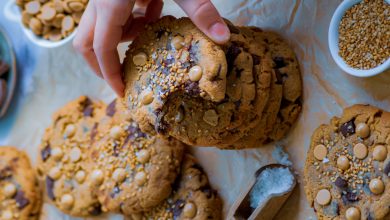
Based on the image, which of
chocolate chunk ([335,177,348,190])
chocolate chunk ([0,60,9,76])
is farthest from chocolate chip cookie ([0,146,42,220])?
chocolate chunk ([335,177,348,190])

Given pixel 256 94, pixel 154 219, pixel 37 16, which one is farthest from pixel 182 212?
pixel 37 16

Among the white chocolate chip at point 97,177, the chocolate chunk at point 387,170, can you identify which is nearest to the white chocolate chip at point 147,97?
the white chocolate chip at point 97,177

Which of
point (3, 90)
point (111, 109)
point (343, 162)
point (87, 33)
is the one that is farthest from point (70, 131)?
point (343, 162)

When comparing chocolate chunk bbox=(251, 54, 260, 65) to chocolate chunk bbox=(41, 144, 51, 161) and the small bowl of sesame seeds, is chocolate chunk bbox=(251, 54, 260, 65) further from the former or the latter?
chocolate chunk bbox=(41, 144, 51, 161)

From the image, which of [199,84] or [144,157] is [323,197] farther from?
[144,157]

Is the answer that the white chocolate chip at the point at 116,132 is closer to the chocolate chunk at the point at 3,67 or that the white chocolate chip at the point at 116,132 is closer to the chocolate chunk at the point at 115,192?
the chocolate chunk at the point at 115,192
